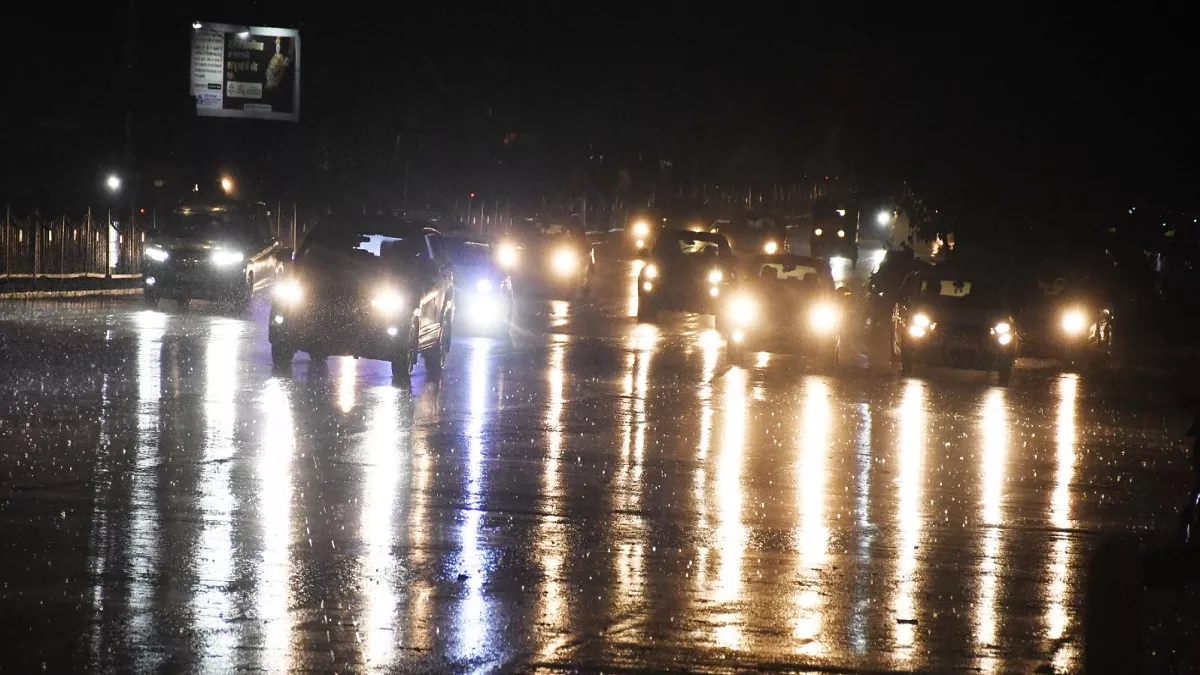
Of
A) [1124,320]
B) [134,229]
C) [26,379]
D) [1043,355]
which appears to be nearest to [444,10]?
[134,229]

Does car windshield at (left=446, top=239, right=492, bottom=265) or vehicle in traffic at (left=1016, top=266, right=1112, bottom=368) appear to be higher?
car windshield at (left=446, top=239, right=492, bottom=265)

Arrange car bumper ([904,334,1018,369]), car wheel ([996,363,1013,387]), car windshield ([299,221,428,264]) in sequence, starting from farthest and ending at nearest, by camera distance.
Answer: car bumper ([904,334,1018,369])
car wheel ([996,363,1013,387])
car windshield ([299,221,428,264])

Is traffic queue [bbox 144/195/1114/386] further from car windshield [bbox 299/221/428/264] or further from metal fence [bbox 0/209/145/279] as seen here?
metal fence [bbox 0/209/145/279]

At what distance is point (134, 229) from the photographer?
43.1 metres

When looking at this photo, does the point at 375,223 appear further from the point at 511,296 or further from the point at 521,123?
the point at 521,123

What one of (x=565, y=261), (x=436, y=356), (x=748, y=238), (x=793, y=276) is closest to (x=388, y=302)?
(x=436, y=356)

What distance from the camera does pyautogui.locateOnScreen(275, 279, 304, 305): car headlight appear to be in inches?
819

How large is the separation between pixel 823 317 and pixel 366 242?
9040 mm

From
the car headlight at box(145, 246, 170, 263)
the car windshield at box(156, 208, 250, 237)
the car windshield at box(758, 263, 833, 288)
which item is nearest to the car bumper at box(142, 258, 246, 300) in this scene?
the car headlight at box(145, 246, 170, 263)

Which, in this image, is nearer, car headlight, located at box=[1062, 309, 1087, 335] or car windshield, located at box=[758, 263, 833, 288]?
car windshield, located at box=[758, 263, 833, 288]

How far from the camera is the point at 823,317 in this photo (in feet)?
93.9

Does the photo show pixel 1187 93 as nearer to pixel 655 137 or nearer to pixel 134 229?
pixel 134 229

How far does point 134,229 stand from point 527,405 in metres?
27.0

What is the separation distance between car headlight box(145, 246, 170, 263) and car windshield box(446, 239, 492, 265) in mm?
5423
